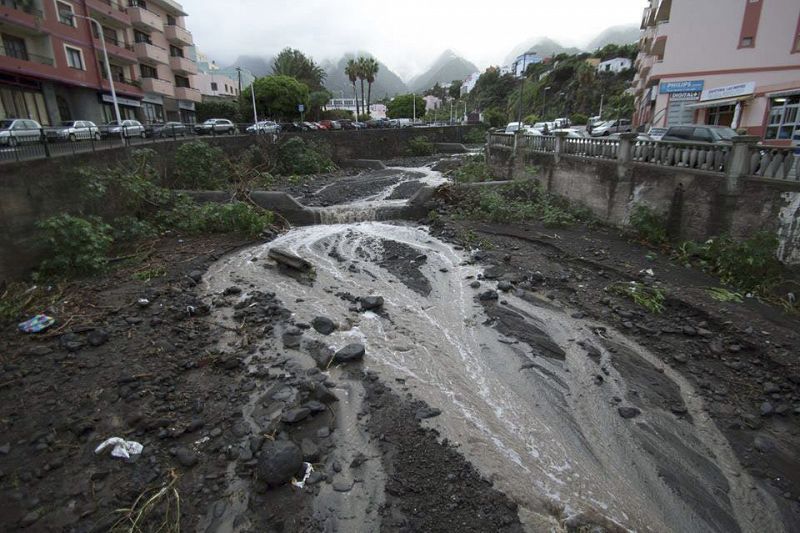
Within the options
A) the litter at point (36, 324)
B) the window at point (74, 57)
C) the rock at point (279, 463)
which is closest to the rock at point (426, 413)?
the rock at point (279, 463)

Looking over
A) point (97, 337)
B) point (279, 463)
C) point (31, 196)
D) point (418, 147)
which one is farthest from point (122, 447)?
point (418, 147)

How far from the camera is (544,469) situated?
6.38 metres

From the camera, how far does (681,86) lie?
1113 inches

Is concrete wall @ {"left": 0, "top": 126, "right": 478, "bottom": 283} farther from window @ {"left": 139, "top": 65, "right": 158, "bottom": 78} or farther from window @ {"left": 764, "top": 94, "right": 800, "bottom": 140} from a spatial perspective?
window @ {"left": 139, "top": 65, "right": 158, "bottom": 78}

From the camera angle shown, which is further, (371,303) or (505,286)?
(505,286)

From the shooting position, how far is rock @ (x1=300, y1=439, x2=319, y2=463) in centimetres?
650

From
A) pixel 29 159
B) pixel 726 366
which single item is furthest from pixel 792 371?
pixel 29 159

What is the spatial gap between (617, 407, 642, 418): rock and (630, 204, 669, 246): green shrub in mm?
8013

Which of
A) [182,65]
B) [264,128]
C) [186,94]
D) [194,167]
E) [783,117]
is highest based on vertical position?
[182,65]

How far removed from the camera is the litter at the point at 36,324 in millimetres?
9344

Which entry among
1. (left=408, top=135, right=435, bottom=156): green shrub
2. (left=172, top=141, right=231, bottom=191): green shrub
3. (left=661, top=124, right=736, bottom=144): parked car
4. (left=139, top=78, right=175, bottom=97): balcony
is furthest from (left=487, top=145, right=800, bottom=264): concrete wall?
(left=139, top=78, right=175, bottom=97): balcony

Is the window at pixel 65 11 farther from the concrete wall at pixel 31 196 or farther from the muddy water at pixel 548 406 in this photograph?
the muddy water at pixel 548 406

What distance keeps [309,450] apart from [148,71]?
44.7 metres

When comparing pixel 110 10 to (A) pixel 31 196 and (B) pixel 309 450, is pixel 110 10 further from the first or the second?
(B) pixel 309 450
